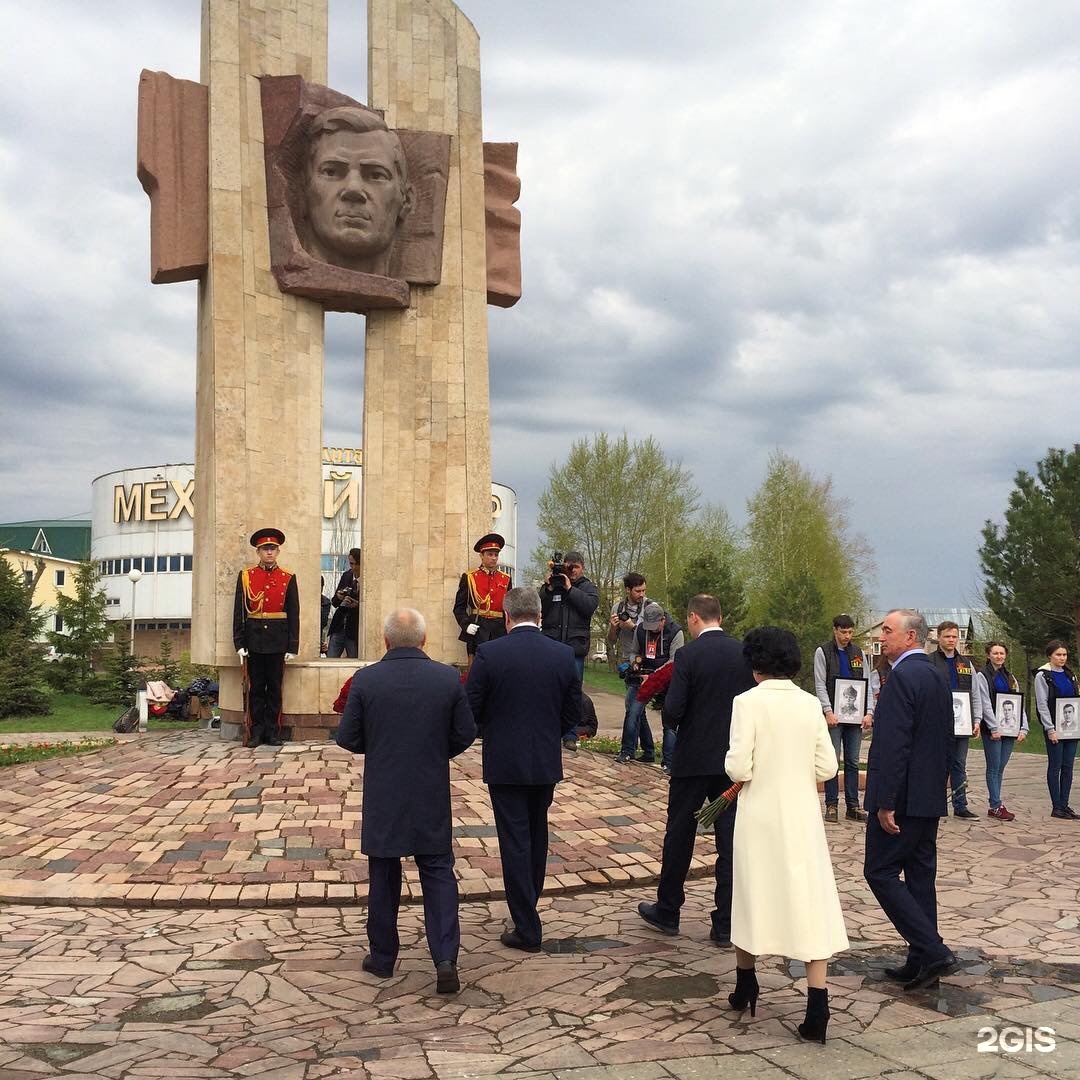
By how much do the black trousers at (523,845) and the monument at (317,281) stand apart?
175 inches

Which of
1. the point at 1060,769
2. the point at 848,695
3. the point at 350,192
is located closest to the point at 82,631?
the point at 350,192

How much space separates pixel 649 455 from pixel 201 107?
27813 millimetres

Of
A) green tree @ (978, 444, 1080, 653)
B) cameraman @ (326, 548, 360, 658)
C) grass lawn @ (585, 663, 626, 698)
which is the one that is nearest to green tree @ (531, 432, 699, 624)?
grass lawn @ (585, 663, 626, 698)

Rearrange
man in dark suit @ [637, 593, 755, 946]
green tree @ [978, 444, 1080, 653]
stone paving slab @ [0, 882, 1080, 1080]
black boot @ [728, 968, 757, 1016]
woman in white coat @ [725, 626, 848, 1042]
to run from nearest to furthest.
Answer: stone paving slab @ [0, 882, 1080, 1080]
woman in white coat @ [725, 626, 848, 1042]
black boot @ [728, 968, 757, 1016]
man in dark suit @ [637, 593, 755, 946]
green tree @ [978, 444, 1080, 653]

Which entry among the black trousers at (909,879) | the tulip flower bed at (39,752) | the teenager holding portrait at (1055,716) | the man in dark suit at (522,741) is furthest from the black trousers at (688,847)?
the tulip flower bed at (39,752)

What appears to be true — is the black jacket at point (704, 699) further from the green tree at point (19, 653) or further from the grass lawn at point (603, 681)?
the grass lawn at point (603, 681)

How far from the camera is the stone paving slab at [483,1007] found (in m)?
3.77

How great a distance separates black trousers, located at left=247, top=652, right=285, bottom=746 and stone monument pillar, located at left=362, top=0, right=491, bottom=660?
1165mm

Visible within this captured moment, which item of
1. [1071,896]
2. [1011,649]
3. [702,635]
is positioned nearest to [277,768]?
[702,635]

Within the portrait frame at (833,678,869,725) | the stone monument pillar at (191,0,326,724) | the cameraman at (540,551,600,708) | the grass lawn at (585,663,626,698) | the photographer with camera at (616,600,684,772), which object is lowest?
the grass lawn at (585,663,626,698)

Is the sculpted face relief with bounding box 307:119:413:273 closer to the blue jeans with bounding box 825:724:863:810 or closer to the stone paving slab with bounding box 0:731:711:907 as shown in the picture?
the stone paving slab with bounding box 0:731:711:907

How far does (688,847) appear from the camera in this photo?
555 cm

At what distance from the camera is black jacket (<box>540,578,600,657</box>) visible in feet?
32.7

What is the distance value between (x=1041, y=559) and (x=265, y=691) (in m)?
18.9
